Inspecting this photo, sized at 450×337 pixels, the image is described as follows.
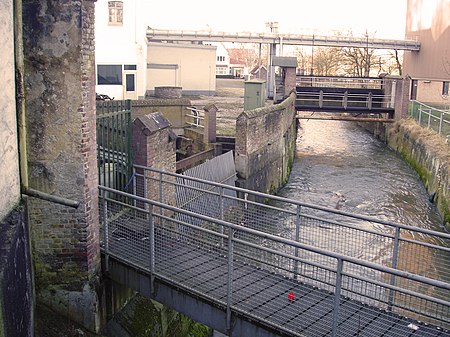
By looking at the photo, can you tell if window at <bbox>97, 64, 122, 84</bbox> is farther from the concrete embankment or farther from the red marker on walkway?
the red marker on walkway

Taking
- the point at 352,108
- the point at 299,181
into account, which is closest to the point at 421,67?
the point at 352,108

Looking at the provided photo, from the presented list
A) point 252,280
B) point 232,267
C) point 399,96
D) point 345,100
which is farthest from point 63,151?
point 399,96

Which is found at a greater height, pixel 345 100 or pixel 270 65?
pixel 270 65

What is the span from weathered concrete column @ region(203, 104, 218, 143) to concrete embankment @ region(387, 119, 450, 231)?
6983 millimetres

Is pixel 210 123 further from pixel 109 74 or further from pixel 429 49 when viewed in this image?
pixel 429 49

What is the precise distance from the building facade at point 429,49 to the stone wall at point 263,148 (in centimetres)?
1242

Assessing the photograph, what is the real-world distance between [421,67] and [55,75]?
33342 millimetres

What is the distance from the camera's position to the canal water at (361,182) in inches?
664

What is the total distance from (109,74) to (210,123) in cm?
1296

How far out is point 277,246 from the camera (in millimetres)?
11195

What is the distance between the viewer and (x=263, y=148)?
16.7 metres

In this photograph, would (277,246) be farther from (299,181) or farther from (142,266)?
(299,181)

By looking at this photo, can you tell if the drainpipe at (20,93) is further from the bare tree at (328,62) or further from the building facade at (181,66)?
the bare tree at (328,62)

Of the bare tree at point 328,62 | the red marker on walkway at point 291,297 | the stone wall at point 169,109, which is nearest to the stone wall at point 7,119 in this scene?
the red marker on walkway at point 291,297
